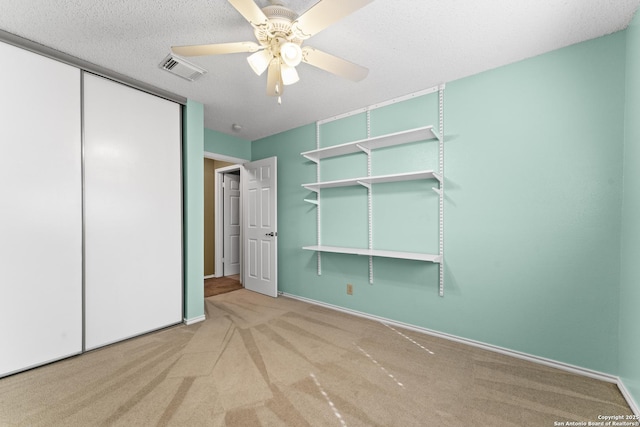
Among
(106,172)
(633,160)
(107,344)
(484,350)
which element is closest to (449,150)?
(633,160)

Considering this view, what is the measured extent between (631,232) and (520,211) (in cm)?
64

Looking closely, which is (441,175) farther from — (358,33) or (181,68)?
(181,68)

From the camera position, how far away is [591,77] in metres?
2.00

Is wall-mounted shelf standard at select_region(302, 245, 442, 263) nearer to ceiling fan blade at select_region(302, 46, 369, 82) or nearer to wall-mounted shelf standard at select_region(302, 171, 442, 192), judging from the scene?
wall-mounted shelf standard at select_region(302, 171, 442, 192)

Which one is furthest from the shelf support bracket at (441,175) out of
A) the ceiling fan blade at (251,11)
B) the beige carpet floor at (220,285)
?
the beige carpet floor at (220,285)

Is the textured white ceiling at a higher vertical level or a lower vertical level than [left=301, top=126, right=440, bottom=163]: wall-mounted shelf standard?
higher

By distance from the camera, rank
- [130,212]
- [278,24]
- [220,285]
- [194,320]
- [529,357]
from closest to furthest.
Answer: [278,24]
[529,357]
[130,212]
[194,320]
[220,285]

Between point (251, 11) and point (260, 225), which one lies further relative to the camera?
point (260, 225)

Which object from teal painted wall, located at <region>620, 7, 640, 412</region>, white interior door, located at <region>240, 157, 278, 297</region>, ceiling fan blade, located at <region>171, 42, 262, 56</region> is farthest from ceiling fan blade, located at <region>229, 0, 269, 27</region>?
white interior door, located at <region>240, 157, 278, 297</region>

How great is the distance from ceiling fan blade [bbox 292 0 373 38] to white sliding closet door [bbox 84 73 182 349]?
206 centimetres

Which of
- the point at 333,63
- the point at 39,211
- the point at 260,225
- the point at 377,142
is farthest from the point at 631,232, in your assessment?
the point at 39,211

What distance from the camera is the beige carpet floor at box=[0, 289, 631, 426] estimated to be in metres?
1.58

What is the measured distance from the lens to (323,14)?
1.32 meters

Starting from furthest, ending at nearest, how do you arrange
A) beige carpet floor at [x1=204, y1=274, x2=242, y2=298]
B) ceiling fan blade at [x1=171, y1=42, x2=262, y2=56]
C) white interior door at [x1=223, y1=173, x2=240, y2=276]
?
1. white interior door at [x1=223, y1=173, x2=240, y2=276]
2. beige carpet floor at [x1=204, y1=274, x2=242, y2=298]
3. ceiling fan blade at [x1=171, y1=42, x2=262, y2=56]
